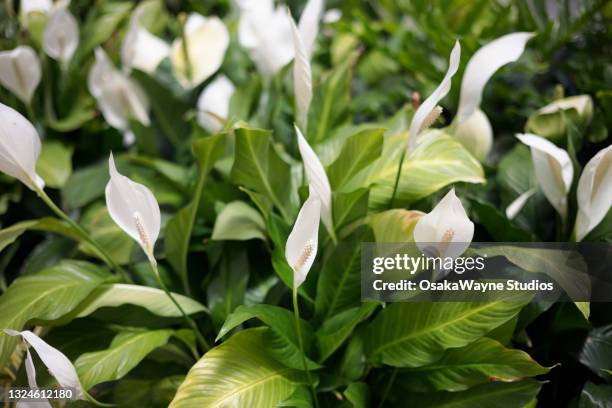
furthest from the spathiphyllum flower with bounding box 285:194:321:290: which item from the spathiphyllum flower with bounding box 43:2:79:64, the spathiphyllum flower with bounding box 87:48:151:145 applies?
the spathiphyllum flower with bounding box 43:2:79:64

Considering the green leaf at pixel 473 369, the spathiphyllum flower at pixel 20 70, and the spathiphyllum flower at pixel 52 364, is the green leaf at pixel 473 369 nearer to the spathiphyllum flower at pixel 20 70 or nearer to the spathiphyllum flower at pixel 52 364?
the spathiphyllum flower at pixel 52 364

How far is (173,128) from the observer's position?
0.94 meters

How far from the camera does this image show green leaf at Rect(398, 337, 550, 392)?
0.55 metres

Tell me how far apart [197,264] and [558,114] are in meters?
0.49

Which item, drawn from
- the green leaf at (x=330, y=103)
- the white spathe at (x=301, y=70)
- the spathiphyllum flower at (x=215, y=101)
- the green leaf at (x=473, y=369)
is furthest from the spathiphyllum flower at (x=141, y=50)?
the green leaf at (x=473, y=369)

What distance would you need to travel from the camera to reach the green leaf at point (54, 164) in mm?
857

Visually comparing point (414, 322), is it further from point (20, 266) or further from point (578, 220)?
point (20, 266)

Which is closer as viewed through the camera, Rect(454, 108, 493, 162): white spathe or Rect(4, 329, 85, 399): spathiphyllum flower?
Rect(4, 329, 85, 399): spathiphyllum flower

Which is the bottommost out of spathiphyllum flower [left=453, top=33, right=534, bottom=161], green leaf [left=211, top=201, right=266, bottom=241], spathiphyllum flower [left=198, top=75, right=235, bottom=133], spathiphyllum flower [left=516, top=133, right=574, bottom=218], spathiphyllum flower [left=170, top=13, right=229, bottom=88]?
green leaf [left=211, top=201, right=266, bottom=241]

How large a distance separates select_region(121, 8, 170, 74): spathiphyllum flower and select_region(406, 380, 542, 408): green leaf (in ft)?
2.12

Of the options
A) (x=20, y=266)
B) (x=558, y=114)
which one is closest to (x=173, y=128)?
(x=20, y=266)

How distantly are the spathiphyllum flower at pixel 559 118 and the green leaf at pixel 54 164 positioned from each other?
0.65 m

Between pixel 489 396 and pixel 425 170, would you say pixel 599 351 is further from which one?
pixel 425 170

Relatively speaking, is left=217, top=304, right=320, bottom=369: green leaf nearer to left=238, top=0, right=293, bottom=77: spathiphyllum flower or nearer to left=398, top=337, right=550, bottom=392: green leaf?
left=398, top=337, right=550, bottom=392: green leaf
